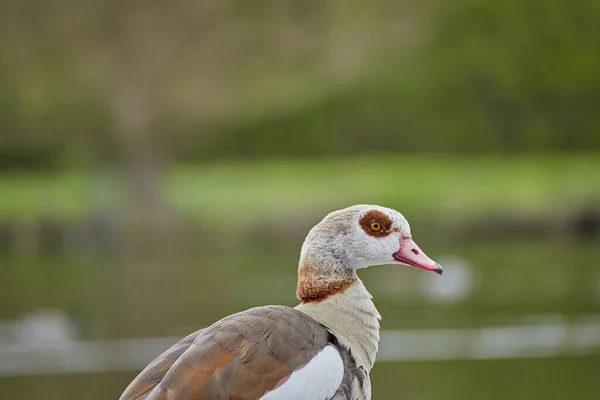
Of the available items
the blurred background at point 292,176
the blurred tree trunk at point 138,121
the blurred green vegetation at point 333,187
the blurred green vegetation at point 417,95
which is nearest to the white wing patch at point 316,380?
the blurred background at point 292,176

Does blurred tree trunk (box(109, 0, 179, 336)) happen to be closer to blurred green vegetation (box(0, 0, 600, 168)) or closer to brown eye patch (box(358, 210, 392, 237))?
blurred green vegetation (box(0, 0, 600, 168))

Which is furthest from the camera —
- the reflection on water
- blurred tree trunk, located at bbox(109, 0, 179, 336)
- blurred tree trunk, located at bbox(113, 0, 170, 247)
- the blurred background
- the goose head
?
blurred tree trunk, located at bbox(113, 0, 170, 247)

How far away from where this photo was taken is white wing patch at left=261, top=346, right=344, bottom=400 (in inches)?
163

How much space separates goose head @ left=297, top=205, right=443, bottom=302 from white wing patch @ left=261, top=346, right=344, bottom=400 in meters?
0.40

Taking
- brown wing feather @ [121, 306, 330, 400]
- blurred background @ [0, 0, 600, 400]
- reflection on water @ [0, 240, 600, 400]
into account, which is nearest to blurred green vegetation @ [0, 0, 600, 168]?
blurred background @ [0, 0, 600, 400]

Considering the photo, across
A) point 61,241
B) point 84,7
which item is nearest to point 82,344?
point 61,241

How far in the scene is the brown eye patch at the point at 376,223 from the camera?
4750 mm

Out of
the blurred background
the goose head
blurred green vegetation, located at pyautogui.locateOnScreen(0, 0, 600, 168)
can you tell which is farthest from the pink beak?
blurred green vegetation, located at pyautogui.locateOnScreen(0, 0, 600, 168)

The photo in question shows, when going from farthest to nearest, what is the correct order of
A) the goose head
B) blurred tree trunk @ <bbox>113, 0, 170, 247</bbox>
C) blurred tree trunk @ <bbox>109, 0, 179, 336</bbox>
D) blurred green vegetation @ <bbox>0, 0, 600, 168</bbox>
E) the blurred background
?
blurred green vegetation @ <bbox>0, 0, 600, 168</bbox>
blurred tree trunk @ <bbox>113, 0, 170, 247</bbox>
blurred tree trunk @ <bbox>109, 0, 179, 336</bbox>
the blurred background
the goose head

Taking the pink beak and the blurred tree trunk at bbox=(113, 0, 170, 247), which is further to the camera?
the blurred tree trunk at bbox=(113, 0, 170, 247)

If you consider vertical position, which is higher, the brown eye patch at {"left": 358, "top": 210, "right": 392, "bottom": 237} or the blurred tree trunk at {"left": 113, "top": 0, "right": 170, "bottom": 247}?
the brown eye patch at {"left": 358, "top": 210, "right": 392, "bottom": 237}

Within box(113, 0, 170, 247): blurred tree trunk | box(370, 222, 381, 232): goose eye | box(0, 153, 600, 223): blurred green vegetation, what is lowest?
box(0, 153, 600, 223): blurred green vegetation

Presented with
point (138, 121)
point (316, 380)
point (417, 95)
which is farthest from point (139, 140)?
point (316, 380)

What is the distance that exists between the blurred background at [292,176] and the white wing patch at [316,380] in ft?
17.8
